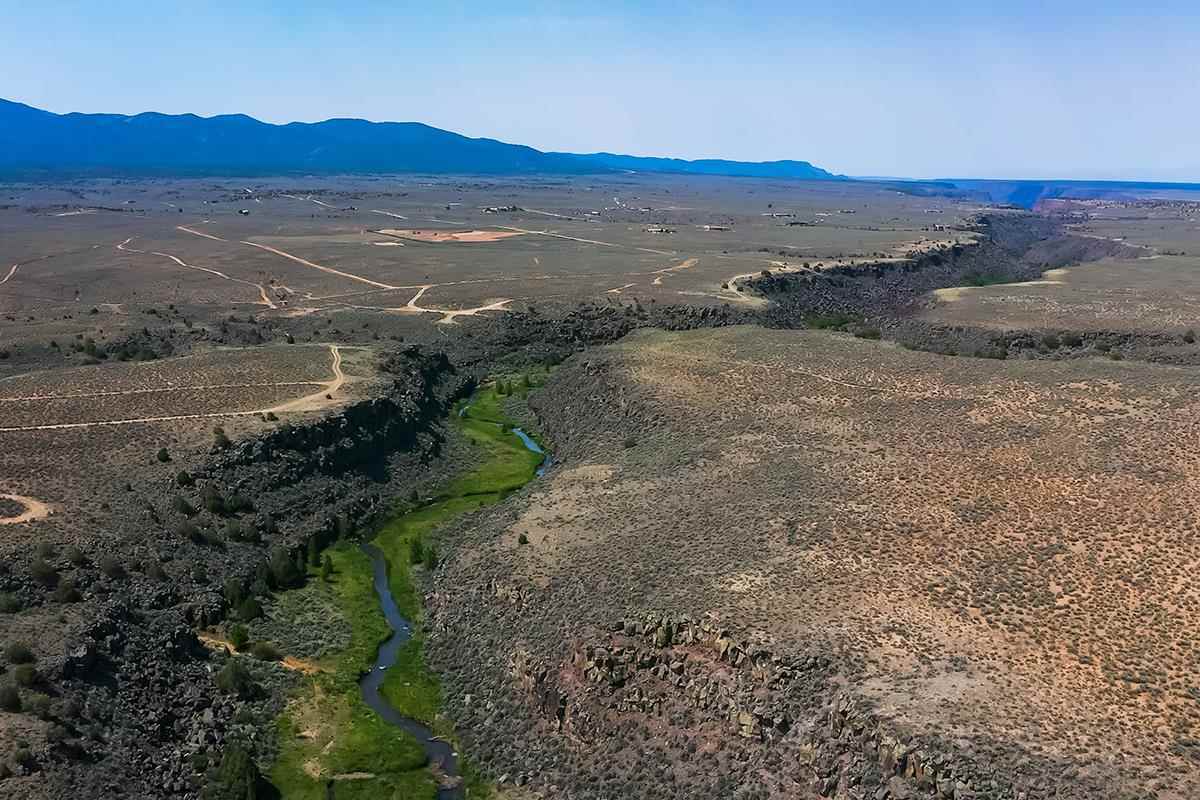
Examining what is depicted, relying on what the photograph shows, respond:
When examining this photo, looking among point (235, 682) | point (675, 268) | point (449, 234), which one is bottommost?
point (235, 682)

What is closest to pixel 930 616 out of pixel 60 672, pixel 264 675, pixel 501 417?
pixel 264 675

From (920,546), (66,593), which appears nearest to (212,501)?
(66,593)

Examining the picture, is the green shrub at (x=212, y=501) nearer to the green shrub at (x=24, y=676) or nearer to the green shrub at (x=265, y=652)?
the green shrub at (x=265, y=652)

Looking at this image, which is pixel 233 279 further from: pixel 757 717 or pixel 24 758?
pixel 757 717

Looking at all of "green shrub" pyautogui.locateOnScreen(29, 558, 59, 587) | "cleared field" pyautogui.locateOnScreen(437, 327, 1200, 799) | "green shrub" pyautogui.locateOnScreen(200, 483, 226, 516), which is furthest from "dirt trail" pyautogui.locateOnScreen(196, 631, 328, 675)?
"green shrub" pyautogui.locateOnScreen(200, 483, 226, 516)

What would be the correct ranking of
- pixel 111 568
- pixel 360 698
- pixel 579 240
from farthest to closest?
pixel 579 240 → pixel 111 568 → pixel 360 698

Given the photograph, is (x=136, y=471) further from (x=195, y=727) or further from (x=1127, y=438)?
(x=1127, y=438)

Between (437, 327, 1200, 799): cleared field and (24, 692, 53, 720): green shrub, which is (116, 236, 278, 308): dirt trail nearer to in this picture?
(437, 327, 1200, 799): cleared field
